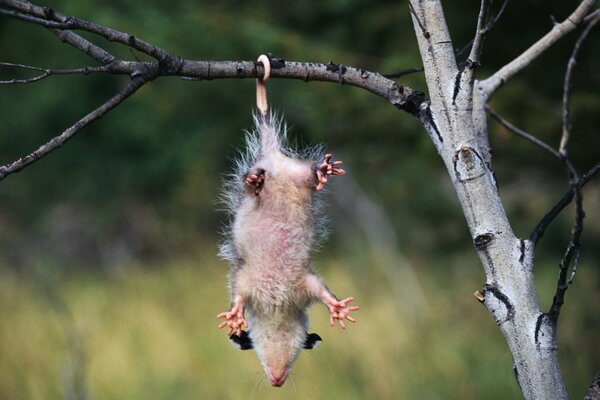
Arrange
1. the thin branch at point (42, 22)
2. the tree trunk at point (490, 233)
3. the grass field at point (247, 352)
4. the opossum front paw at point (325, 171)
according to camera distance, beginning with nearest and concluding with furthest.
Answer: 1. the thin branch at point (42, 22)
2. the tree trunk at point (490, 233)
3. the opossum front paw at point (325, 171)
4. the grass field at point (247, 352)

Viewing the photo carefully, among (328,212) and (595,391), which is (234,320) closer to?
(595,391)

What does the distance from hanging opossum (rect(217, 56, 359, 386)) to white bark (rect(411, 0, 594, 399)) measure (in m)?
0.30

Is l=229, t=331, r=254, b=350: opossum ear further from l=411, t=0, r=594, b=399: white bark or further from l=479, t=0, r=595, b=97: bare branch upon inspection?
l=479, t=0, r=595, b=97: bare branch

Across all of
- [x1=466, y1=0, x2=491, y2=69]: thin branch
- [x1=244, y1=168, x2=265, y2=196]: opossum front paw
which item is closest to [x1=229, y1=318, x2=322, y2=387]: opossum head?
[x1=244, y1=168, x2=265, y2=196]: opossum front paw

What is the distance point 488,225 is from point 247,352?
16.8ft

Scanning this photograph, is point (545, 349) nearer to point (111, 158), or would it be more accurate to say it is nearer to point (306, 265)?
point (306, 265)

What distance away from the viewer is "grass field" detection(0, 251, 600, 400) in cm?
604

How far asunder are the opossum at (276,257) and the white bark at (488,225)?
0.29 m

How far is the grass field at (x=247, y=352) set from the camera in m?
6.04

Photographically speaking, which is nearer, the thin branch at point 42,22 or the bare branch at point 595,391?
the thin branch at point 42,22

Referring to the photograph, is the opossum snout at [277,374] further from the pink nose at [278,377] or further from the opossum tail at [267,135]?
the opossum tail at [267,135]

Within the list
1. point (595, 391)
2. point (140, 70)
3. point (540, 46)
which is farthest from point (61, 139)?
point (595, 391)

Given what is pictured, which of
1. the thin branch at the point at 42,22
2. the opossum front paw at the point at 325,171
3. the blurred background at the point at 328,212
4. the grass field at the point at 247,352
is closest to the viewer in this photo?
the thin branch at the point at 42,22

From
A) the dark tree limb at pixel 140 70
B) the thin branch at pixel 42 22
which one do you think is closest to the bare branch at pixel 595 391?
the dark tree limb at pixel 140 70
